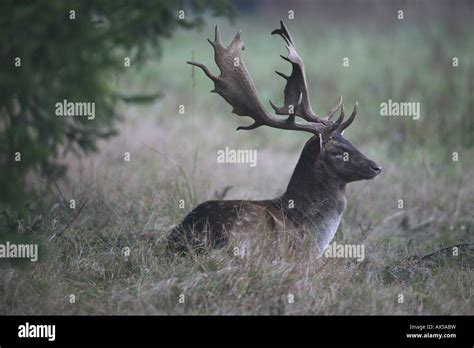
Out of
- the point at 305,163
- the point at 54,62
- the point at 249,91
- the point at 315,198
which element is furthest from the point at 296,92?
the point at 54,62

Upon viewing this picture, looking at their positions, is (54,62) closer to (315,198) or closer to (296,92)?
(296,92)

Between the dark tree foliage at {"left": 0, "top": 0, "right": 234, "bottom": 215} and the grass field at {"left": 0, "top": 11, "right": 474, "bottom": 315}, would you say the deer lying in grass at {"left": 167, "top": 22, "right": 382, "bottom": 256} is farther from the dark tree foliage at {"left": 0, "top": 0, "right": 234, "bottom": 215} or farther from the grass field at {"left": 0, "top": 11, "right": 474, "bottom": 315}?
the dark tree foliage at {"left": 0, "top": 0, "right": 234, "bottom": 215}

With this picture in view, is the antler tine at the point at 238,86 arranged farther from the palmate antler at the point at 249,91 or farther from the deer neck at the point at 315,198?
the deer neck at the point at 315,198

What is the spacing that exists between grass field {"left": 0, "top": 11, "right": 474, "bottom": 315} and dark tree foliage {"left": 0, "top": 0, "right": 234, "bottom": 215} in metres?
0.44

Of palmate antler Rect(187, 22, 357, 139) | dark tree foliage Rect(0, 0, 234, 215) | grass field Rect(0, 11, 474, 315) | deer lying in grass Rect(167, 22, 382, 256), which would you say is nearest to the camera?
grass field Rect(0, 11, 474, 315)

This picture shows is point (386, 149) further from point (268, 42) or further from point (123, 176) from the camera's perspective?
point (268, 42)

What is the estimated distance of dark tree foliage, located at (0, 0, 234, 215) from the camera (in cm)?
761

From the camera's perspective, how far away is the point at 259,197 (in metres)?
8.18

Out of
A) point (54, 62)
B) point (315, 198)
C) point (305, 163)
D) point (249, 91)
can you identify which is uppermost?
point (54, 62)

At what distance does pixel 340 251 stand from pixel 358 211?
1.97 metres

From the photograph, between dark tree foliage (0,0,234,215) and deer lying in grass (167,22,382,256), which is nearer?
deer lying in grass (167,22,382,256)

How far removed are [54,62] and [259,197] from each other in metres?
2.37

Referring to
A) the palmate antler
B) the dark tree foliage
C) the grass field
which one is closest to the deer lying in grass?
the palmate antler

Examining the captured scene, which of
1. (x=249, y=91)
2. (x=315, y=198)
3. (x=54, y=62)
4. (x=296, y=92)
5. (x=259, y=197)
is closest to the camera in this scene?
(x=315, y=198)
